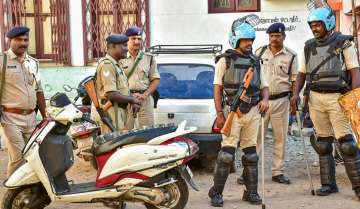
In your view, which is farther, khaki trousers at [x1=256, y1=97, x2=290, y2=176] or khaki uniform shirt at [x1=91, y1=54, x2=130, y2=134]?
khaki trousers at [x1=256, y1=97, x2=290, y2=176]

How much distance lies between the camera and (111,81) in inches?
269

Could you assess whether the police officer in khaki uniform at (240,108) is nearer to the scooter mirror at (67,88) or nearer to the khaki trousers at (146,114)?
the khaki trousers at (146,114)

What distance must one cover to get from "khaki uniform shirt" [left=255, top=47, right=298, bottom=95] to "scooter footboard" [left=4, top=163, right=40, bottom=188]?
327cm

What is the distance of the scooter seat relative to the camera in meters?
6.06

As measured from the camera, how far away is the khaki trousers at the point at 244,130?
6887 mm

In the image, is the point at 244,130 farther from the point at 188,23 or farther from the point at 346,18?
the point at 188,23

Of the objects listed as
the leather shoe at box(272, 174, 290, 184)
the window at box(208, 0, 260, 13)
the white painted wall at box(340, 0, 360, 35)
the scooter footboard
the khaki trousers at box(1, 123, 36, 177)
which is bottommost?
the leather shoe at box(272, 174, 290, 184)

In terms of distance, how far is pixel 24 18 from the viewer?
44.1 ft

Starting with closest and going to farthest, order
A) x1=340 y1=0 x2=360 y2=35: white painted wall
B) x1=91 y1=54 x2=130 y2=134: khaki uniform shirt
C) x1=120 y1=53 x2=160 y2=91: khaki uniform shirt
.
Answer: x1=91 y1=54 x2=130 y2=134: khaki uniform shirt → x1=120 y1=53 x2=160 y2=91: khaki uniform shirt → x1=340 y1=0 x2=360 y2=35: white painted wall

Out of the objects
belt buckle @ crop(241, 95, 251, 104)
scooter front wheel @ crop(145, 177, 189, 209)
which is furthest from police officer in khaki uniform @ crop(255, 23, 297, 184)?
scooter front wheel @ crop(145, 177, 189, 209)

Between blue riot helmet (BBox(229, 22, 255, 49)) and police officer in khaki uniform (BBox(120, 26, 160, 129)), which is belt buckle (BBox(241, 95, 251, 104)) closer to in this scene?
blue riot helmet (BBox(229, 22, 255, 49))

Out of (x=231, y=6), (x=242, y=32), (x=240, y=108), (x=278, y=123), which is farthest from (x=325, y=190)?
(x=231, y=6)

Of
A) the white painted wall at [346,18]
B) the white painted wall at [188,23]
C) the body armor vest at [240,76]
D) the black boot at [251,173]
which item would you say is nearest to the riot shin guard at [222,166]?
the black boot at [251,173]

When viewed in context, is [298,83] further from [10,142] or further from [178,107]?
[10,142]
